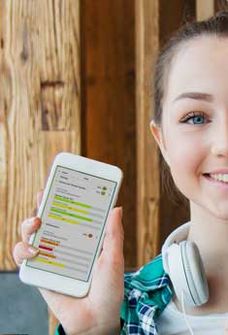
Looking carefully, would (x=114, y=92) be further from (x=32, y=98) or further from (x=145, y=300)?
(x=145, y=300)

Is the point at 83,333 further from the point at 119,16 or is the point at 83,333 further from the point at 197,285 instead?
the point at 119,16

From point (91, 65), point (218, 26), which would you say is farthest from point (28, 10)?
point (91, 65)

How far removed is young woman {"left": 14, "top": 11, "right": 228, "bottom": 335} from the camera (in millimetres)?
1109

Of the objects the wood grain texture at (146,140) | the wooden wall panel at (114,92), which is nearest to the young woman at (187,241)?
the wood grain texture at (146,140)

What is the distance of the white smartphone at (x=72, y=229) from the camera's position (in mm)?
1187

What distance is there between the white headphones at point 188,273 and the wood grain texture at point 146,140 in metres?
0.85

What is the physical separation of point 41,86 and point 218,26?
506 millimetres

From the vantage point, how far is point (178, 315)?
118 centimetres

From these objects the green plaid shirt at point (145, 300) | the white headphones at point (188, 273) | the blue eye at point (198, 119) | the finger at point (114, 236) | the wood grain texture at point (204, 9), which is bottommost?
the green plaid shirt at point (145, 300)

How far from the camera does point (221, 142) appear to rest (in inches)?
42.7

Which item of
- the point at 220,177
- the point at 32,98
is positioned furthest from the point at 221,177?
the point at 32,98

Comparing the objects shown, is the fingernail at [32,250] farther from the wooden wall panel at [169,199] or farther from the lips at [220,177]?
the wooden wall panel at [169,199]

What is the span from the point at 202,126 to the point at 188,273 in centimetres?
23

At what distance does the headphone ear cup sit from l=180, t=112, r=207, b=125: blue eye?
19cm
